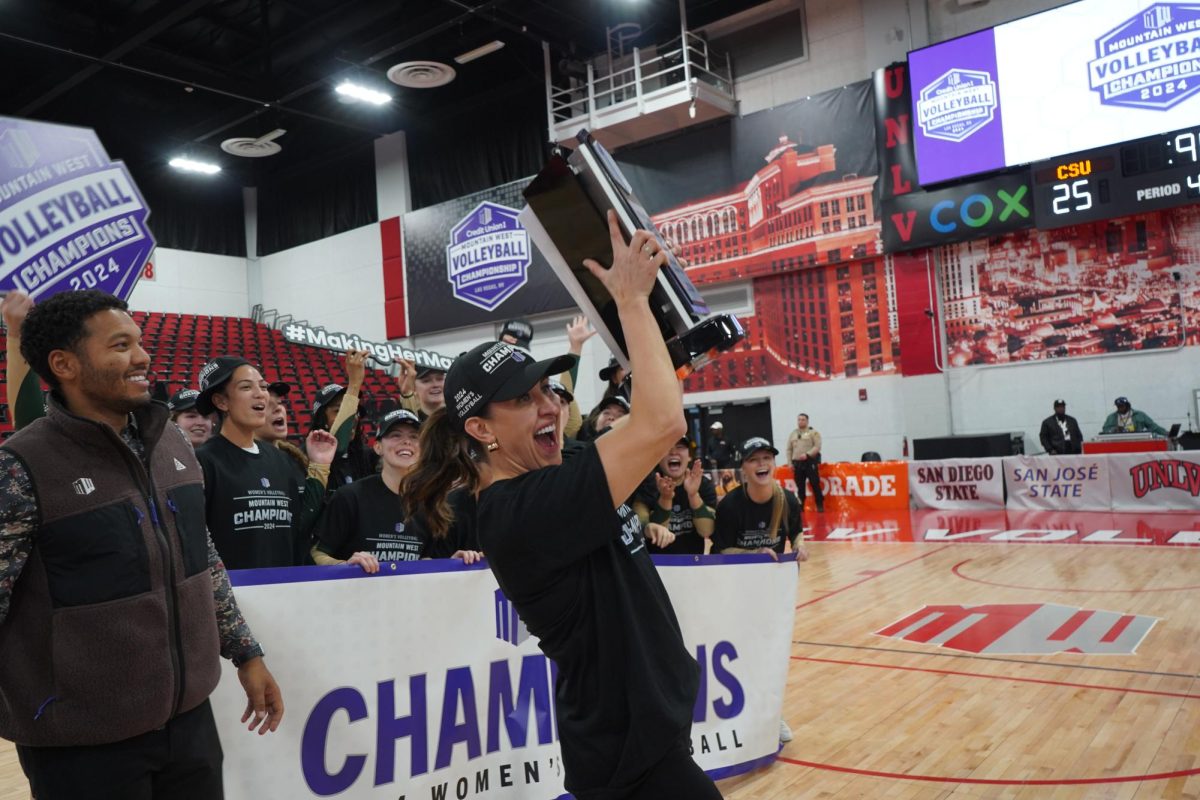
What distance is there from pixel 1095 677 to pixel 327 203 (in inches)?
931

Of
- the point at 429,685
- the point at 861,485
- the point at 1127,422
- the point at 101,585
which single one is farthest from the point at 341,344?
the point at 101,585

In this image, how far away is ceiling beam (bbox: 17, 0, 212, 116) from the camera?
15.2m

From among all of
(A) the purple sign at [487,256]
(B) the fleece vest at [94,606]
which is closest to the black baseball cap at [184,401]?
(B) the fleece vest at [94,606]

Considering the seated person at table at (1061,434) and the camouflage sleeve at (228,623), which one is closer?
the camouflage sleeve at (228,623)

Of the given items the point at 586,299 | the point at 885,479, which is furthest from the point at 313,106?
the point at 586,299

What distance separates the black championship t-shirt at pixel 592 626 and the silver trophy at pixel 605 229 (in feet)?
1.00

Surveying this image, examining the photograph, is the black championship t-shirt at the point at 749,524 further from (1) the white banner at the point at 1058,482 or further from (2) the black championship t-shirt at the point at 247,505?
(1) the white banner at the point at 1058,482

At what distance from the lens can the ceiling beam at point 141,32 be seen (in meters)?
15.2

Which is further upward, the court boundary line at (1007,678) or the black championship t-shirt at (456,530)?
the black championship t-shirt at (456,530)

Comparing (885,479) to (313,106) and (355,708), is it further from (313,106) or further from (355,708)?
(313,106)

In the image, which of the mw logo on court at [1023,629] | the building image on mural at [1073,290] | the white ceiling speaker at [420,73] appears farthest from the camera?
the white ceiling speaker at [420,73]

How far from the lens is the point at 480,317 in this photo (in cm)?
2186

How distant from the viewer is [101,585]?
1.96 meters

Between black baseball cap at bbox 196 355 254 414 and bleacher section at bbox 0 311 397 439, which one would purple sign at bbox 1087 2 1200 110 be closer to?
black baseball cap at bbox 196 355 254 414
